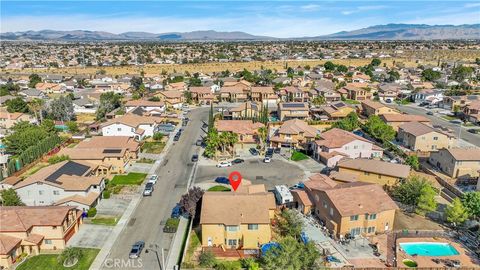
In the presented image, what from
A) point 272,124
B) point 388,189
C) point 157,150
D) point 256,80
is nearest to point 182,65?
point 256,80

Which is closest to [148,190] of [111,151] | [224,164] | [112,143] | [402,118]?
[111,151]

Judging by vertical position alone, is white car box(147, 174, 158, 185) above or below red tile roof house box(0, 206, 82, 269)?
below

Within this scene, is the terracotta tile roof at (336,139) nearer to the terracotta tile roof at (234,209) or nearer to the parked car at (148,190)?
the terracotta tile roof at (234,209)

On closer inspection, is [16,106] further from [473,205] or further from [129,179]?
[473,205]

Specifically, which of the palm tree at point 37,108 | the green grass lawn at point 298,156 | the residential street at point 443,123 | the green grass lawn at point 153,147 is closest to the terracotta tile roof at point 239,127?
the green grass lawn at point 298,156

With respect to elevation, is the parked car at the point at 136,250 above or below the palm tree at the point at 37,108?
below

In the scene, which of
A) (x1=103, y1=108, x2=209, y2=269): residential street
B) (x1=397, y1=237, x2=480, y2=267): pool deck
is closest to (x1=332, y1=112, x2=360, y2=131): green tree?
(x1=103, y1=108, x2=209, y2=269): residential street

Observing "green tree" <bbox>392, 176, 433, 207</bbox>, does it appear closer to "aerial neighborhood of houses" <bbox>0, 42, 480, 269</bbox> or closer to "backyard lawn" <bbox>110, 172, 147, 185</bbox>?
"aerial neighborhood of houses" <bbox>0, 42, 480, 269</bbox>
